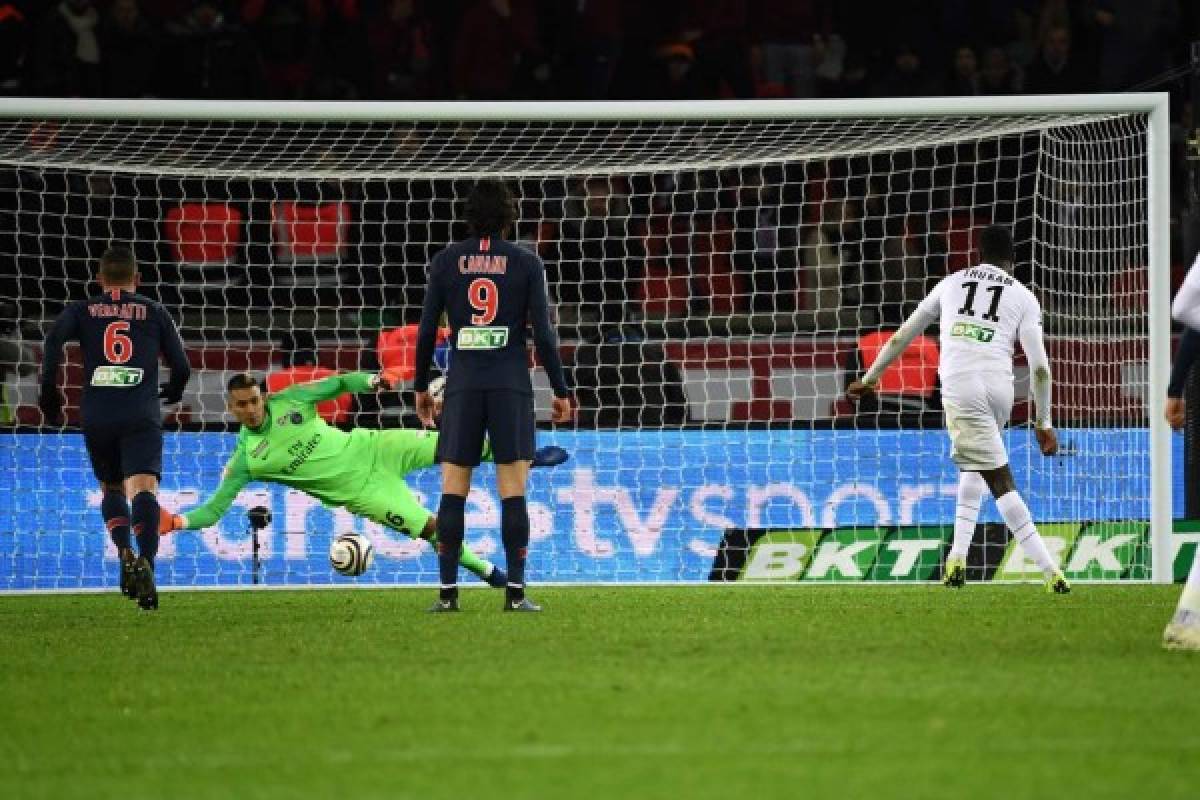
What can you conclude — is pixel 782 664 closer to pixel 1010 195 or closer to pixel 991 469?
pixel 991 469

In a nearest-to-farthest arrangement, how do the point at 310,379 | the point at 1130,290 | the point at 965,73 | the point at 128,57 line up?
the point at 1130,290, the point at 310,379, the point at 128,57, the point at 965,73

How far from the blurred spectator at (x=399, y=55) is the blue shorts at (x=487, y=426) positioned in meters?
8.76

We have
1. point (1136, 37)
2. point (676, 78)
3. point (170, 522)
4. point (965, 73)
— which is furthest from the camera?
point (1136, 37)

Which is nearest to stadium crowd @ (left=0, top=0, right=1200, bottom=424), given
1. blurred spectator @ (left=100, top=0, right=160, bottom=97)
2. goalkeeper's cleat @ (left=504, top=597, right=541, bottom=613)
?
blurred spectator @ (left=100, top=0, right=160, bottom=97)

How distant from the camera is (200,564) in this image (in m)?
13.5

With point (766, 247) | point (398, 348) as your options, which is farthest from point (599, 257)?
point (398, 348)

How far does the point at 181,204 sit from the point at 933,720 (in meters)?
10.5

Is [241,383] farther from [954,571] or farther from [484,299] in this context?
[954,571]

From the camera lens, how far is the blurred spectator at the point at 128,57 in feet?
56.7

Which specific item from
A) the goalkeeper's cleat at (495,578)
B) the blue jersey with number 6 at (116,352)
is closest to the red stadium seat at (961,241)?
the goalkeeper's cleat at (495,578)

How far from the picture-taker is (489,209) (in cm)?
975

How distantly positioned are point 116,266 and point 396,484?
99.6 inches

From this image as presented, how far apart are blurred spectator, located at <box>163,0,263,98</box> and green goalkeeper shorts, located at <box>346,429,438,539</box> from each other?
18.4 feet

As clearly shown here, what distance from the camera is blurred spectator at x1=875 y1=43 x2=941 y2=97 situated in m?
18.3
